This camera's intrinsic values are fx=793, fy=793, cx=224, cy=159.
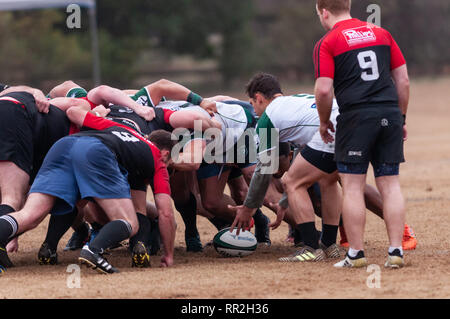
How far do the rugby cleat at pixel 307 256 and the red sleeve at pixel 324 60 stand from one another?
1683 mm

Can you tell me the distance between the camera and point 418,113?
31.7 metres

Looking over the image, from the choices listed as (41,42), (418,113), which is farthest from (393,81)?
(41,42)

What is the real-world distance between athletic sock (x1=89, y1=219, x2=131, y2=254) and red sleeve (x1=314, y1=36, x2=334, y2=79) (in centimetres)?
202

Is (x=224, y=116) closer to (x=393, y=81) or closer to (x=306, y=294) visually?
(x=393, y=81)

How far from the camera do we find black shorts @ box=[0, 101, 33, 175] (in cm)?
712

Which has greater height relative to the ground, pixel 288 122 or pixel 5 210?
pixel 288 122

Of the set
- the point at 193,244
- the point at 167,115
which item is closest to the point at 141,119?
the point at 167,115

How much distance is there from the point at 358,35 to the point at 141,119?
2495 mm

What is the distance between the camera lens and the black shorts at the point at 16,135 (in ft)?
23.4

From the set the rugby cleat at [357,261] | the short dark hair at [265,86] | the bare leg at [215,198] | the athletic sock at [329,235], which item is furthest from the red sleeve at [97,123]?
the rugby cleat at [357,261]

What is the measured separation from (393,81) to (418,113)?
84.8ft

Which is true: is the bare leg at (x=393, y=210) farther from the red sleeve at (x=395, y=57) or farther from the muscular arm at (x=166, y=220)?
the muscular arm at (x=166, y=220)

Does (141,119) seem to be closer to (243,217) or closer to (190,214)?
(190,214)

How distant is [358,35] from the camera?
6.38 m
